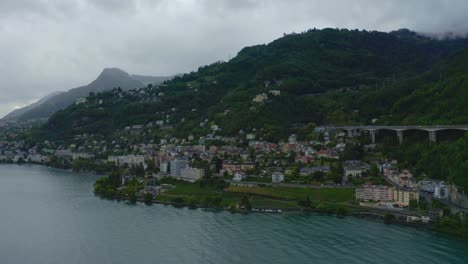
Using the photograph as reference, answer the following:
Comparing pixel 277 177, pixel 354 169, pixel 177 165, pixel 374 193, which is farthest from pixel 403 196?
pixel 177 165

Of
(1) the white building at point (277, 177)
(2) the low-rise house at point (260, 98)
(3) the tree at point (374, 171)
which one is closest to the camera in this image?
(3) the tree at point (374, 171)

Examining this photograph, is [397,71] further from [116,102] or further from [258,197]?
[258,197]

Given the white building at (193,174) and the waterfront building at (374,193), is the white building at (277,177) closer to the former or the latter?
the waterfront building at (374,193)

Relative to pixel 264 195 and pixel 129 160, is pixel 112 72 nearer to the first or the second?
pixel 129 160

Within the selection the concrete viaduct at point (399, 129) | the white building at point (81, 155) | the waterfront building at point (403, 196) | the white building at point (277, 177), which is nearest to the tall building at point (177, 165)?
the white building at point (277, 177)

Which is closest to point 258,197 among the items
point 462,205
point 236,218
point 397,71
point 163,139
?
point 236,218

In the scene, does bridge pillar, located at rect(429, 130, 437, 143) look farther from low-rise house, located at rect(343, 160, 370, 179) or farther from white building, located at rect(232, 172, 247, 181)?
white building, located at rect(232, 172, 247, 181)
